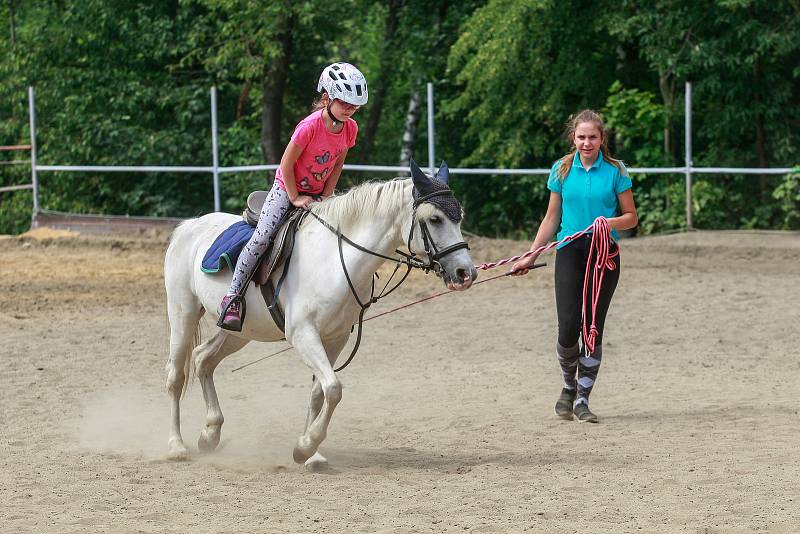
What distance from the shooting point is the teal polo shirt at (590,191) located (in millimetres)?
7141

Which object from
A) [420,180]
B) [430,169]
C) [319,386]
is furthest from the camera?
[430,169]

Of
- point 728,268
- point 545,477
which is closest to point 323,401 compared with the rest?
point 545,477

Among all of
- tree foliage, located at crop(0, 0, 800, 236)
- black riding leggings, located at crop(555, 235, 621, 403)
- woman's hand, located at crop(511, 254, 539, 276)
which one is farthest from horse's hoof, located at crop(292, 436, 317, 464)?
tree foliage, located at crop(0, 0, 800, 236)

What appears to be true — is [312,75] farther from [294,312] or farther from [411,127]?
[294,312]

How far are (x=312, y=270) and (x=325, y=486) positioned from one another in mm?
Answer: 1123

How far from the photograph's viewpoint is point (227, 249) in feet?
21.8

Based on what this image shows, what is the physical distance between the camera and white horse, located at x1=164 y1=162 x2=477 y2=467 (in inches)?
235

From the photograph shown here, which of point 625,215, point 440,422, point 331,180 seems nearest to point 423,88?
point 440,422

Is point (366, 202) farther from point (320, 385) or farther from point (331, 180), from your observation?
point (320, 385)

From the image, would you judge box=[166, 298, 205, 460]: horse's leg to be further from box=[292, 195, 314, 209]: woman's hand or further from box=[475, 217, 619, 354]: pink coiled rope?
box=[475, 217, 619, 354]: pink coiled rope

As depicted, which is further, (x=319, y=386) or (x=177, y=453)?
(x=177, y=453)

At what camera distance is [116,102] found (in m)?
21.5

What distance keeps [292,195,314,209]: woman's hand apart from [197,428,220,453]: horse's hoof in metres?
1.39

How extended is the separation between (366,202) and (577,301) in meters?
1.69
